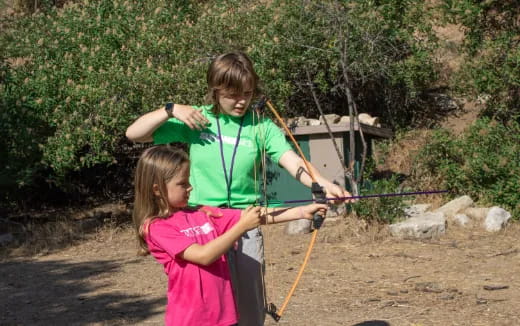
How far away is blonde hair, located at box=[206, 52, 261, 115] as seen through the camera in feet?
9.80

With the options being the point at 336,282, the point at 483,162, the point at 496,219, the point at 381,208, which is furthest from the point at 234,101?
the point at 483,162

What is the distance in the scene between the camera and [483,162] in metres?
8.47

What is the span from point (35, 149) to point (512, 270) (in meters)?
5.83

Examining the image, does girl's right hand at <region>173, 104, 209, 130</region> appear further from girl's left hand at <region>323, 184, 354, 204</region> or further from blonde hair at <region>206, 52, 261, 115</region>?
girl's left hand at <region>323, 184, 354, 204</region>

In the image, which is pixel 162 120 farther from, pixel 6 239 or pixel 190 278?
pixel 6 239

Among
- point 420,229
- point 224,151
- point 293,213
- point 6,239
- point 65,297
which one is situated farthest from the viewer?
point 6,239

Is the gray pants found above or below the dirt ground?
above

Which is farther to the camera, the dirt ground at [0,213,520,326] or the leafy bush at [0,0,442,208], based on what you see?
the leafy bush at [0,0,442,208]

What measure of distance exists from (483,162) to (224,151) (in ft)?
19.9

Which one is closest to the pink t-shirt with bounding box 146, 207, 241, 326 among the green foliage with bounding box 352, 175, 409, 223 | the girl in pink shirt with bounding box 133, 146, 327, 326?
the girl in pink shirt with bounding box 133, 146, 327, 326

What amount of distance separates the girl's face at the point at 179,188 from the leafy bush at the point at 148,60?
21.0 ft

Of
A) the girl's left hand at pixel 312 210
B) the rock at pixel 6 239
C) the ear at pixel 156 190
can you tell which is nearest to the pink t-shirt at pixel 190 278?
the ear at pixel 156 190

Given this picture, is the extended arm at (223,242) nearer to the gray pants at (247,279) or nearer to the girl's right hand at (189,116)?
the gray pants at (247,279)

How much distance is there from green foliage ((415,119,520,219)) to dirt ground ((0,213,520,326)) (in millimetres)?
575
